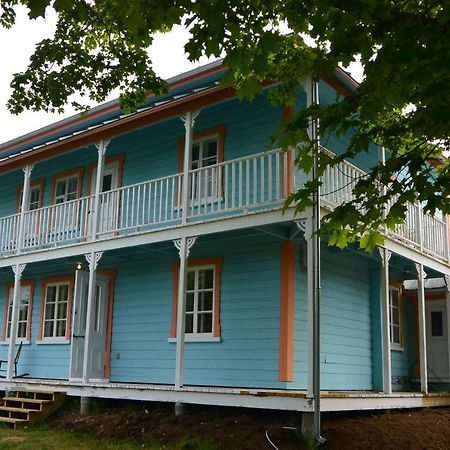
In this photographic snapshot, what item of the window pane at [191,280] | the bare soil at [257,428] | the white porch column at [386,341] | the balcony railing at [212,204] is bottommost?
the bare soil at [257,428]

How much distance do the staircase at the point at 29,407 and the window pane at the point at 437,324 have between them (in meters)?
8.86

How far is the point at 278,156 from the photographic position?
36.2 feet

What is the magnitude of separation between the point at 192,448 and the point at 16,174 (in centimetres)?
1138

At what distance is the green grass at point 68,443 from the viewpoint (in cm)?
967

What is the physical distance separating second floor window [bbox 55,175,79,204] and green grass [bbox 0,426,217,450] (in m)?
6.73

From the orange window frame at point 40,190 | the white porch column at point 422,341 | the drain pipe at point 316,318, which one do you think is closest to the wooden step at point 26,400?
the orange window frame at point 40,190

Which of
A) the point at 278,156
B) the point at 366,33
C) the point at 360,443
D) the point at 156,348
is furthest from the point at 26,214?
the point at 366,33

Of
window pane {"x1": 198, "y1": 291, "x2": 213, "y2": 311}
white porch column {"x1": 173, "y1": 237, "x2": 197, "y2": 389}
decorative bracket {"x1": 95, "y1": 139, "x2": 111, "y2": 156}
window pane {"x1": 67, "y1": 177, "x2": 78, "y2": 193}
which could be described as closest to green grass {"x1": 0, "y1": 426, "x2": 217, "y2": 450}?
white porch column {"x1": 173, "y1": 237, "x2": 197, "y2": 389}

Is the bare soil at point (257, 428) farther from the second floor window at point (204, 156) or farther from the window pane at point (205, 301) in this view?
the second floor window at point (204, 156)

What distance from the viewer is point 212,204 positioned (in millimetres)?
11766

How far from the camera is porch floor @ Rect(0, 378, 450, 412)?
9680mm

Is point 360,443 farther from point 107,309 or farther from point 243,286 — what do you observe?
point 107,309

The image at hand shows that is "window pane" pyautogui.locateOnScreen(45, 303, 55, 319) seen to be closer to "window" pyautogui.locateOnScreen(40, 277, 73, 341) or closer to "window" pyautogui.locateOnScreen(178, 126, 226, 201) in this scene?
"window" pyautogui.locateOnScreen(40, 277, 73, 341)

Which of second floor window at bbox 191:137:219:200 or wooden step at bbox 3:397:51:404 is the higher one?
second floor window at bbox 191:137:219:200
